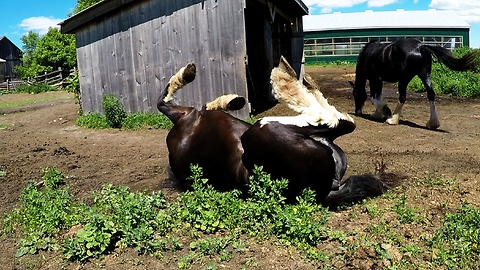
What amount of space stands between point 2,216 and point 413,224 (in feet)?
12.4

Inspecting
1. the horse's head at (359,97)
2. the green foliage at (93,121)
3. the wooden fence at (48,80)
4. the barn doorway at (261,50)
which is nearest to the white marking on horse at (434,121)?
the horse's head at (359,97)

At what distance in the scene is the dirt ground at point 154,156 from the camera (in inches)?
151

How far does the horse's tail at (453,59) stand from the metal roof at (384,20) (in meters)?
34.2

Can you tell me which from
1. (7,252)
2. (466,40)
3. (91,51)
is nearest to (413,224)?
(7,252)

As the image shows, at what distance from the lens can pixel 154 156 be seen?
725 cm

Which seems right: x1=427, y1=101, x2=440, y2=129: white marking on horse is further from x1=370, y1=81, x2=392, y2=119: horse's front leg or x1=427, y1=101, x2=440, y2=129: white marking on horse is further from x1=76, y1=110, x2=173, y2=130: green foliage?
x1=76, y1=110, x2=173, y2=130: green foliage

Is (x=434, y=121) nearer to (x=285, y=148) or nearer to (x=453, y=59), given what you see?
(x=453, y=59)

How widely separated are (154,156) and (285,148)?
3.91 metres

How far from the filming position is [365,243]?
3.29 m

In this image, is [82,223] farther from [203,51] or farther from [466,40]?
[466,40]

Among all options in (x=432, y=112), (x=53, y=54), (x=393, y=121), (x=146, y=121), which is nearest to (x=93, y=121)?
(x=146, y=121)

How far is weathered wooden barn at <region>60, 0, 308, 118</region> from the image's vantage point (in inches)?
401

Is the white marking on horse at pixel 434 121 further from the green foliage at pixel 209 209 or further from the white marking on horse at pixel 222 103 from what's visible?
the green foliage at pixel 209 209

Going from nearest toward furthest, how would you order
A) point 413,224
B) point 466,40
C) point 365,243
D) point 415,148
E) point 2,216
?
point 365,243 → point 413,224 → point 2,216 → point 415,148 → point 466,40
